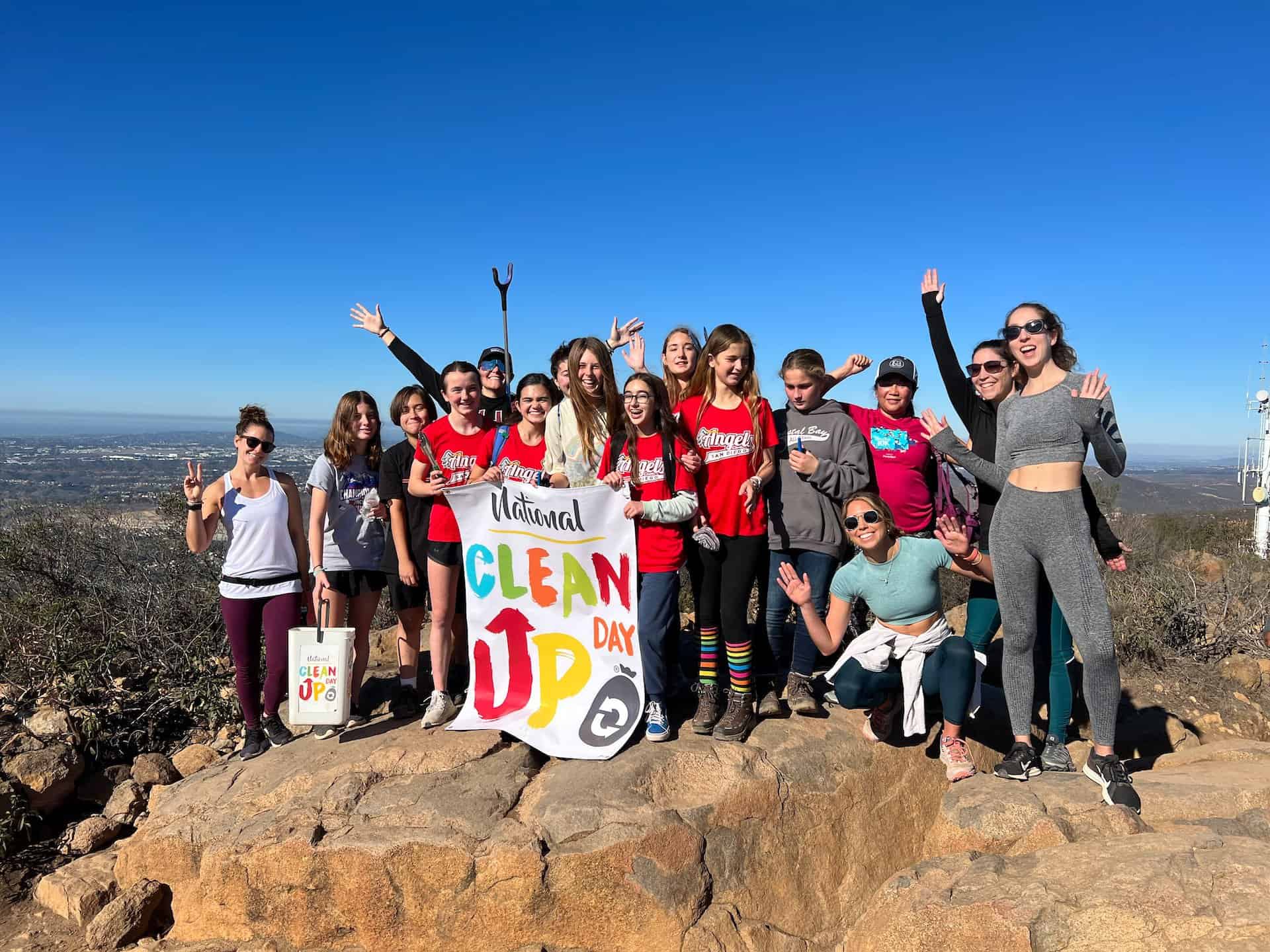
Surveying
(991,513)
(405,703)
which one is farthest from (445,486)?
(991,513)

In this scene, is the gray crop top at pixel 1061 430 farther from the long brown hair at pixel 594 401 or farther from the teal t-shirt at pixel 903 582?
Answer: the long brown hair at pixel 594 401

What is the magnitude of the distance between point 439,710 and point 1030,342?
3754mm

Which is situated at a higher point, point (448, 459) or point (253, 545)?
point (448, 459)

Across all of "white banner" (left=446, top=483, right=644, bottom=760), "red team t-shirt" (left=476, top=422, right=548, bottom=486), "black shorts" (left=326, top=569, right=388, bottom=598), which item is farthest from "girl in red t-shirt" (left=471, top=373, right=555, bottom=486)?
"black shorts" (left=326, top=569, right=388, bottom=598)

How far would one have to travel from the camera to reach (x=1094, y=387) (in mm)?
3666

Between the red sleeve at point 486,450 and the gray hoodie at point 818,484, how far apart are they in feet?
5.47

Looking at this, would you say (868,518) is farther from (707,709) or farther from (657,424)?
(707,709)

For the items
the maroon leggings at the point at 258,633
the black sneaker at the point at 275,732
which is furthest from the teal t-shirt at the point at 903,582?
the black sneaker at the point at 275,732

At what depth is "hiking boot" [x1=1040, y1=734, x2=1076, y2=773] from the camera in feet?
13.5

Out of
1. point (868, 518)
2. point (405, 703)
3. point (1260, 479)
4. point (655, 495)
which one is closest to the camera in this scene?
point (868, 518)

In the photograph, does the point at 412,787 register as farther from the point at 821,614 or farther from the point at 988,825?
the point at 988,825

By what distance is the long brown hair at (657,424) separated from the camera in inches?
166

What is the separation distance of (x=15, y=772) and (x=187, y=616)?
7.05ft

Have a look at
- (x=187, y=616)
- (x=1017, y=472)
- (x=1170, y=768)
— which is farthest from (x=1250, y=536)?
(x=187, y=616)
